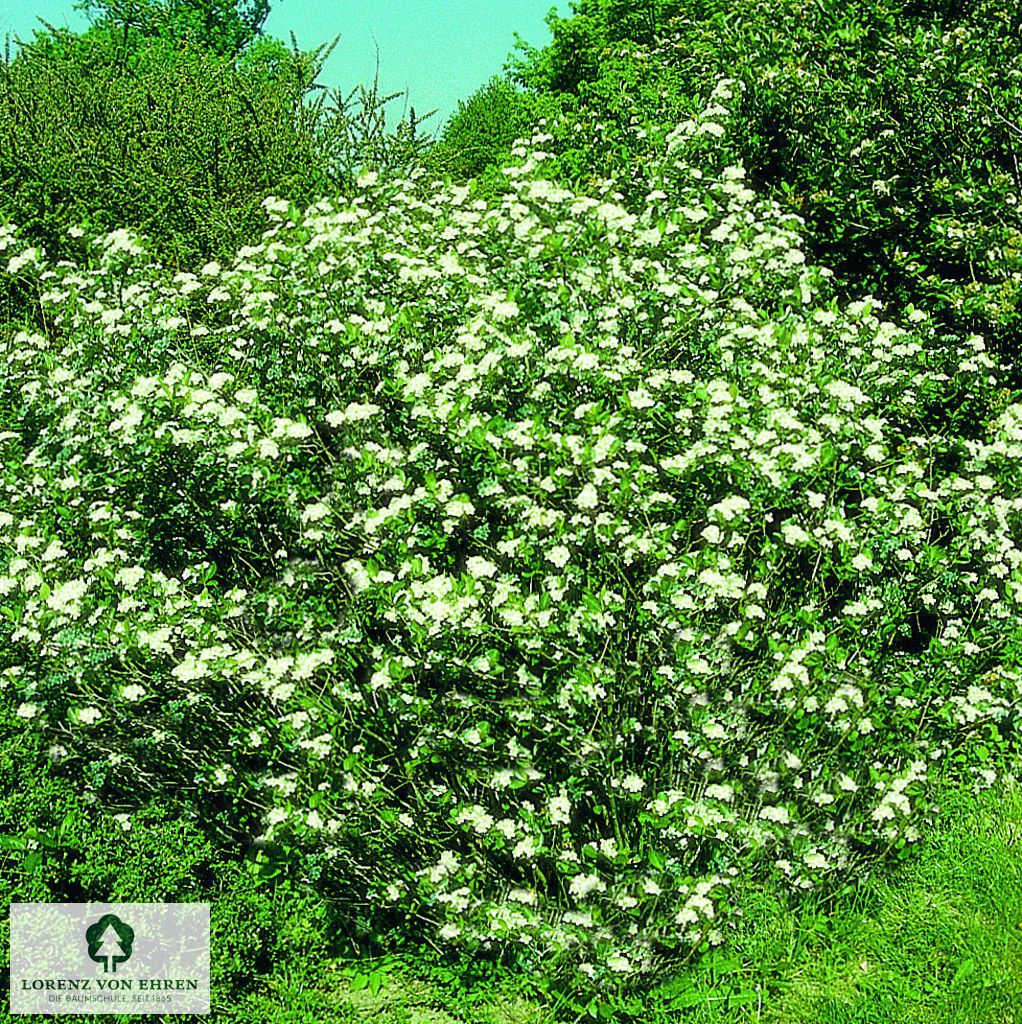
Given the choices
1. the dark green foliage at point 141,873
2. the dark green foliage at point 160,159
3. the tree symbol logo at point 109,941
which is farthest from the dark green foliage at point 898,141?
the tree symbol logo at point 109,941

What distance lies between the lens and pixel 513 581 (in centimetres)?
378

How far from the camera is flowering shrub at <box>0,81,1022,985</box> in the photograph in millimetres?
3789

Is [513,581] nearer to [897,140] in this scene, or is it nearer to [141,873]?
[141,873]

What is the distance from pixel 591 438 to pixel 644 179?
10.4ft

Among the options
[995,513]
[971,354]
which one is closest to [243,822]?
[995,513]

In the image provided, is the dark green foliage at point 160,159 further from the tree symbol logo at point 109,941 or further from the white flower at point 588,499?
the tree symbol logo at point 109,941

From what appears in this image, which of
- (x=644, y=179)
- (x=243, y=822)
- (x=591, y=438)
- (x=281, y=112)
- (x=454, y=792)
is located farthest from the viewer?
(x=281, y=112)

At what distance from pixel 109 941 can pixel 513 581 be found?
169cm

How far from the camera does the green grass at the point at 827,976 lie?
3893 mm

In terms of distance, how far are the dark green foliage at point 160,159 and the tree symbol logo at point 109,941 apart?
14.1ft

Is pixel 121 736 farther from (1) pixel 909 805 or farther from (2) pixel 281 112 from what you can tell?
(2) pixel 281 112

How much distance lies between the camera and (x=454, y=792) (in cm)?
403

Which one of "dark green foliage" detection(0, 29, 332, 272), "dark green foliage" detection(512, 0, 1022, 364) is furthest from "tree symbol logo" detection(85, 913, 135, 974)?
"dark green foliage" detection(512, 0, 1022, 364)

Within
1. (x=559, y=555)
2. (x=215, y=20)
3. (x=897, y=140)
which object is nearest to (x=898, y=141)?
(x=897, y=140)
